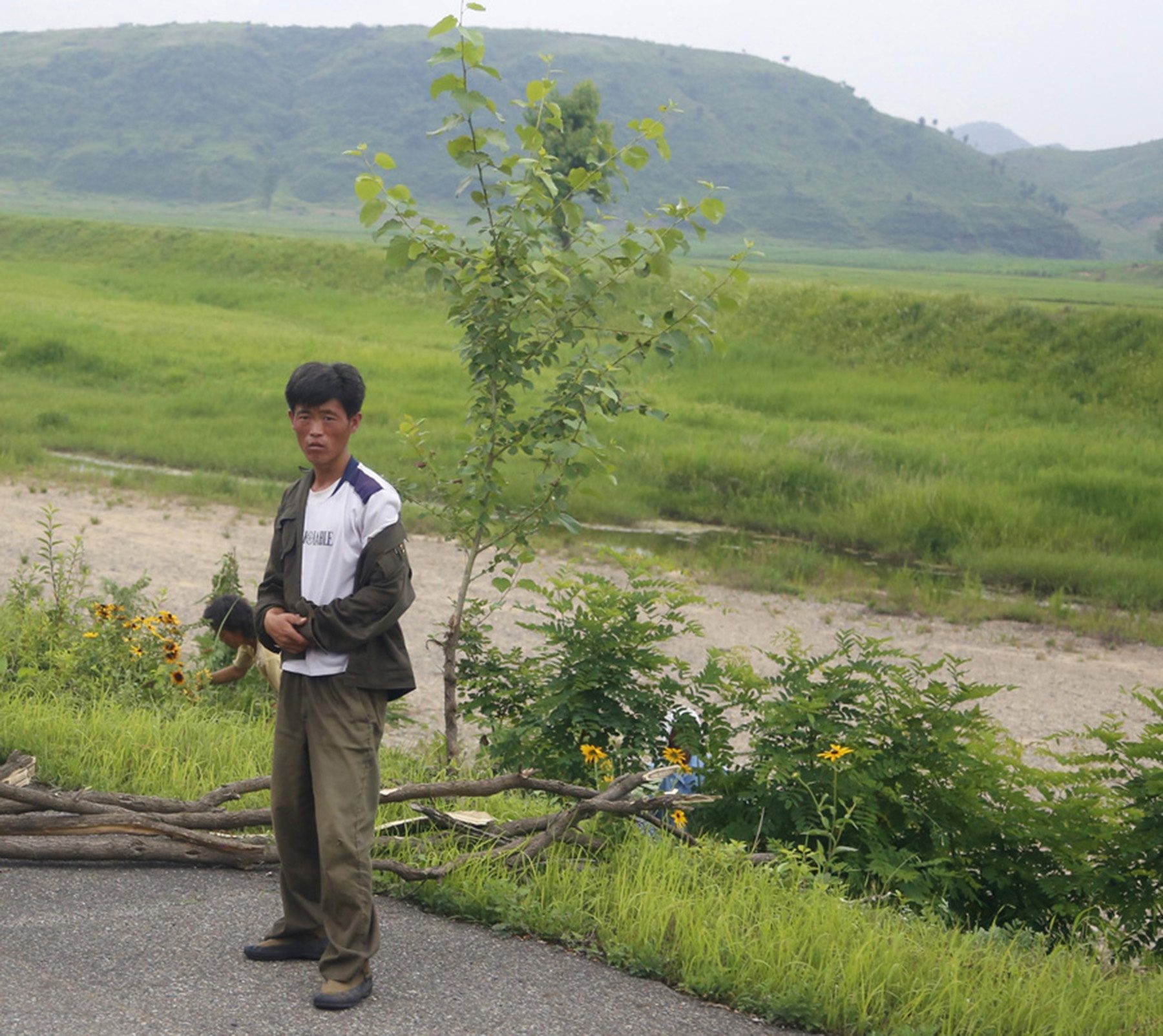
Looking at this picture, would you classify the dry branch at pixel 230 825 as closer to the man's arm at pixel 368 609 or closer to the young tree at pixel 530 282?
the man's arm at pixel 368 609

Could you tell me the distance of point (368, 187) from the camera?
19.2 ft

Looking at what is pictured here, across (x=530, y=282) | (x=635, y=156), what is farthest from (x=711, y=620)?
(x=635, y=156)

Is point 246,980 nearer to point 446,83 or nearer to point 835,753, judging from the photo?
point 835,753

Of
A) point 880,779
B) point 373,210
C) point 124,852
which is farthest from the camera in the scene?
point 880,779

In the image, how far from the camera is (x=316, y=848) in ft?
14.2

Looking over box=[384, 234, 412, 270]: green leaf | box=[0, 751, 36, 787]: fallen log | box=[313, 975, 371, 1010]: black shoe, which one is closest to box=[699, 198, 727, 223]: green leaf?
box=[384, 234, 412, 270]: green leaf

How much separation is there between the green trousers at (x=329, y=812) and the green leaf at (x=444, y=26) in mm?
2759

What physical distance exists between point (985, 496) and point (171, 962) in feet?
54.6

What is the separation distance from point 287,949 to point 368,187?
123 inches

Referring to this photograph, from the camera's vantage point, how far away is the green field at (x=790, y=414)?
18344 mm

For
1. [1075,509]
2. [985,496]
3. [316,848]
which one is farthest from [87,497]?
[316,848]

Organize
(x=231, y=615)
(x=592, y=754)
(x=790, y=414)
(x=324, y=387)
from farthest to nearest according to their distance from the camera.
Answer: (x=790, y=414) < (x=231, y=615) < (x=592, y=754) < (x=324, y=387)

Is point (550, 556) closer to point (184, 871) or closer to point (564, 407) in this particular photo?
point (564, 407)

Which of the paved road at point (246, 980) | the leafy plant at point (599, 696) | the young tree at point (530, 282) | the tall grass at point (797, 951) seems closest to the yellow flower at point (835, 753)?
the leafy plant at point (599, 696)
